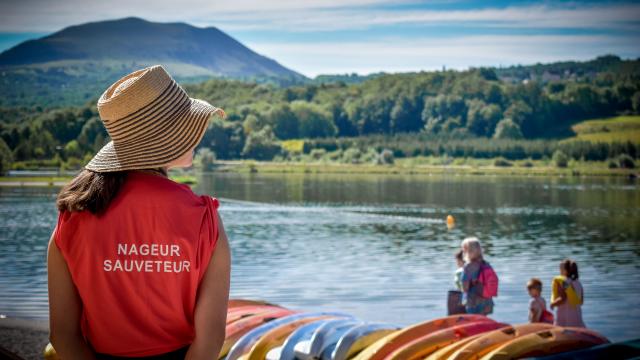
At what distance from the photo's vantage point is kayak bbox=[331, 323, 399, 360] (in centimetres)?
772

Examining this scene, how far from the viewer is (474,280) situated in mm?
10969

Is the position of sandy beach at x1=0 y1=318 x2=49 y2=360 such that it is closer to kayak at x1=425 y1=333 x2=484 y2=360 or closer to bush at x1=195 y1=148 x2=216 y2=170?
kayak at x1=425 y1=333 x2=484 y2=360

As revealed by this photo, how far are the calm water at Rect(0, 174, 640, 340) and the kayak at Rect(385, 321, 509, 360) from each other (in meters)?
10.1

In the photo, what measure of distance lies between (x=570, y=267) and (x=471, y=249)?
50.4 inches

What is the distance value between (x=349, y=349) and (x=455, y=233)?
133 ft

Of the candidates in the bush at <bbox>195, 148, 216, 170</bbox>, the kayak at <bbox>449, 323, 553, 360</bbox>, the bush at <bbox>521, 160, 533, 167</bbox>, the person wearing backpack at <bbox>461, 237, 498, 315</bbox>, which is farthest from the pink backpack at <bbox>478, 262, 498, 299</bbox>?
the bush at <bbox>521, 160, 533, 167</bbox>

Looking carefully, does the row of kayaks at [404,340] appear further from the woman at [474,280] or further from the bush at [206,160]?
the bush at [206,160]

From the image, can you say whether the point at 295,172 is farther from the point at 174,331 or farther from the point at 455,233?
the point at 174,331

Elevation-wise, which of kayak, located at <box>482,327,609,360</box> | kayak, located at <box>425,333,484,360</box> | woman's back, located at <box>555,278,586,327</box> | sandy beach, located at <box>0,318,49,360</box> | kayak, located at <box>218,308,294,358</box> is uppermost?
kayak, located at <box>482,327,609,360</box>

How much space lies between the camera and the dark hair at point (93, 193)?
111 inches

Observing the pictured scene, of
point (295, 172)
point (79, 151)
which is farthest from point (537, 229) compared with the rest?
point (295, 172)

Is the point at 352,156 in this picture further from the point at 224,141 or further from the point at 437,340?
the point at 437,340

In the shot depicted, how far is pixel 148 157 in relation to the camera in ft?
9.44

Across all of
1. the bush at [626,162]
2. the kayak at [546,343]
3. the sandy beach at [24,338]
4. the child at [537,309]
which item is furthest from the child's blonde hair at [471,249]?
the bush at [626,162]
